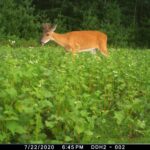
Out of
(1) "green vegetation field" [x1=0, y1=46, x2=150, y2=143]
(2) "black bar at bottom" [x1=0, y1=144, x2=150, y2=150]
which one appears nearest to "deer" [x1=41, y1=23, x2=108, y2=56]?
(1) "green vegetation field" [x1=0, y1=46, x2=150, y2=143]

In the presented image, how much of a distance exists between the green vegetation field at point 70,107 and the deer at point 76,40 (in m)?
7.08

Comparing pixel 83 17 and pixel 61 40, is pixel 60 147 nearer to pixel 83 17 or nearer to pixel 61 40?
pixel 61 40

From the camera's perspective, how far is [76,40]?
15359mm

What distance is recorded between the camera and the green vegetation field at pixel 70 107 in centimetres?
509

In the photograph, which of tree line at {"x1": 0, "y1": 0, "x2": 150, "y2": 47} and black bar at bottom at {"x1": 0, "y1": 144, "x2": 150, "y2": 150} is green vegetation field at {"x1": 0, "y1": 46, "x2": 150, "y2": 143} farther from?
tree line at {"x1": 0, "y1": 0, "x2": 150, "y2": 47}

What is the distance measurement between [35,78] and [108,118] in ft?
3.40

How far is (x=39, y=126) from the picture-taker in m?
5.11

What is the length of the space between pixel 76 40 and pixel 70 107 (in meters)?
9.94

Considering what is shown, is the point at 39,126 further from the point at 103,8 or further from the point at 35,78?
the point at 103,8

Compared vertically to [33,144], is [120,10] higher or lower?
lower

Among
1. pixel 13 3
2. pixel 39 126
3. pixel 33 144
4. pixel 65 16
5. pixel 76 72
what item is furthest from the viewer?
pixel 65 16

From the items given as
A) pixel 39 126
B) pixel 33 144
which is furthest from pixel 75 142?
pixel 33 144

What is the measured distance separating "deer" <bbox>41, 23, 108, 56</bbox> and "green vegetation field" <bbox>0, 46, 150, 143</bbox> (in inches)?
279

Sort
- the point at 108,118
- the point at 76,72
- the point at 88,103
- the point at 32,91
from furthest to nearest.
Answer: the point at 76,72 < the point at 108,118 < the point at 88,103 < the point at 32,91
